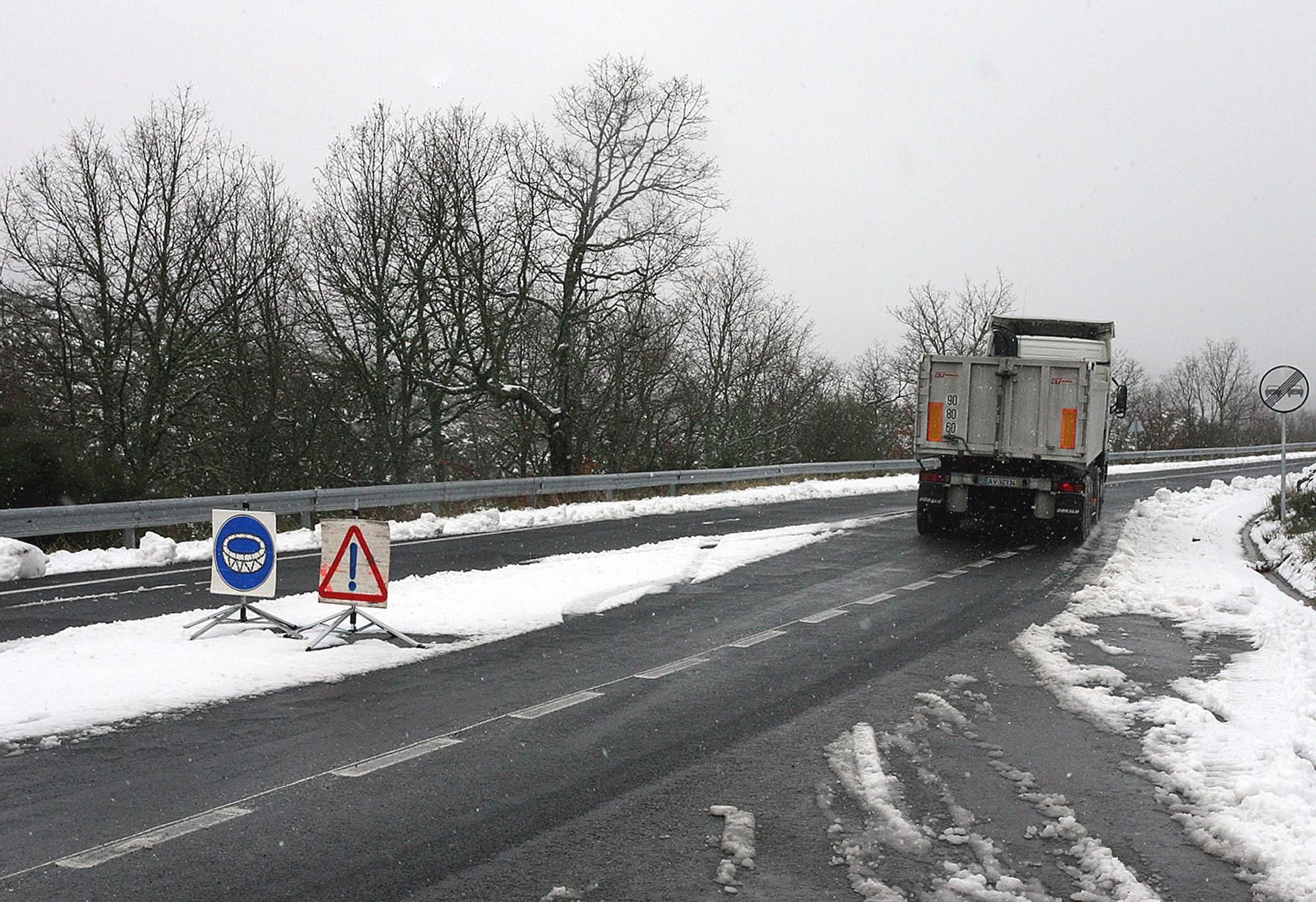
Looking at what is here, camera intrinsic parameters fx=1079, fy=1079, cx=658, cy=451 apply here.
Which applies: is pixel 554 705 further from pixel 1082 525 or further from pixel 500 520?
pixel 500 520

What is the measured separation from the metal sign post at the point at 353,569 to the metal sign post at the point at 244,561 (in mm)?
433

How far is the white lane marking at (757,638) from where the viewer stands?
9.08 meters

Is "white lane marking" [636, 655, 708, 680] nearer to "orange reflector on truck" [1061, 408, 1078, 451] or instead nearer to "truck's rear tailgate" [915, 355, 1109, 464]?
"truck's rear tailgate" [915, 355, 1109, 464]

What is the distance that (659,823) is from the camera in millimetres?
4848

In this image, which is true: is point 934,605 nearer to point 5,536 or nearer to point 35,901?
point 35,901

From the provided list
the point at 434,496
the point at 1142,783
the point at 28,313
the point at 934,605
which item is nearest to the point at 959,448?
the point at 934,605

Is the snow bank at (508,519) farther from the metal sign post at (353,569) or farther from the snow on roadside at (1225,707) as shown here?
the snow on roadside at (1225,707)

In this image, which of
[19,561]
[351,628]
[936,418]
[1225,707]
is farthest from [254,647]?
[936,418]

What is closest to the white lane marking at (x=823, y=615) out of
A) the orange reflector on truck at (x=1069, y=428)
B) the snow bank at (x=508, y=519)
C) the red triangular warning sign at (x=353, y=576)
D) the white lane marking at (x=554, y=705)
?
the white lane marking at (x=554, y=705)

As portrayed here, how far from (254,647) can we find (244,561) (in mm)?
946

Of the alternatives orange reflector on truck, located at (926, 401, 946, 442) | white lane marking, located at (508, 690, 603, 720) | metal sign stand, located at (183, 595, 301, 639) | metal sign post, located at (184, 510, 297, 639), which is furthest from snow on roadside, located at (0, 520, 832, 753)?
orange reflector on truck, located at (926, 401, 946, 442)

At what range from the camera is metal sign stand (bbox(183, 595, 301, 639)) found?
9.09 m

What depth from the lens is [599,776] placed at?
5.52 metres

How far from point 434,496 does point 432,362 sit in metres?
8.59
